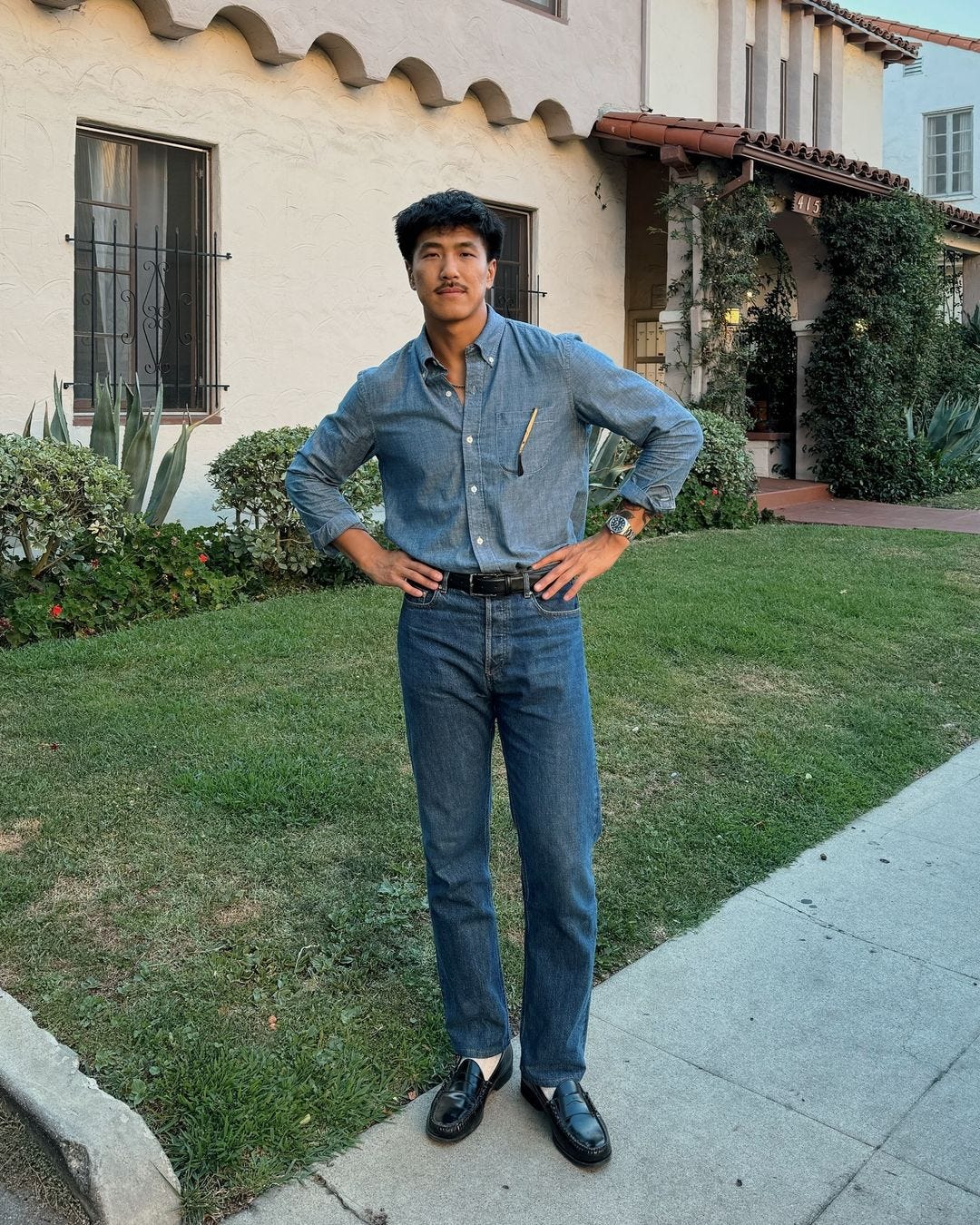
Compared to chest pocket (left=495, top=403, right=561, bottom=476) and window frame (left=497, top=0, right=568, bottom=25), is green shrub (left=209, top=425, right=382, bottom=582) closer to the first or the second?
chest pocket (left=495, top=403, right=561, bottom=476)

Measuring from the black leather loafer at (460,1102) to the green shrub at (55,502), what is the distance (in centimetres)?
471

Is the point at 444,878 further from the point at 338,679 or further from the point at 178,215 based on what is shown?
the point at 178,215

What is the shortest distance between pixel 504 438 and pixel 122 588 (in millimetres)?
4898

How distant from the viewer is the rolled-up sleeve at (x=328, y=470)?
2.82 metres

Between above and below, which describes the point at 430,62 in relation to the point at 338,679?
above

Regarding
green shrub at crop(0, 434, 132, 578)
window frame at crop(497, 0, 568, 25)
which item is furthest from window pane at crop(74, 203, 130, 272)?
window frame at crop(497, 0, 568, 25)

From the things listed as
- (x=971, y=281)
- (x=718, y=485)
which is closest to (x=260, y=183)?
(x=718, y=485)

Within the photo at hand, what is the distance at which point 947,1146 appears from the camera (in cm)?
277

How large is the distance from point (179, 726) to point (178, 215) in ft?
16.8

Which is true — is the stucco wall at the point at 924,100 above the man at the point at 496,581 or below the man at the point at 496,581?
above

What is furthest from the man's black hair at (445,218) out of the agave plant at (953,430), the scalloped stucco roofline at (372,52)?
the agave plant at (953,430)

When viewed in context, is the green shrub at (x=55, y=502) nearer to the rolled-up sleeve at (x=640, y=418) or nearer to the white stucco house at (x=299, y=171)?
the white stucco house at (x=299, y=171)

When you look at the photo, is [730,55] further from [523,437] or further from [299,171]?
[523,437]

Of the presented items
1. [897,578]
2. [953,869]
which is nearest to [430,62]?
[897,578]
